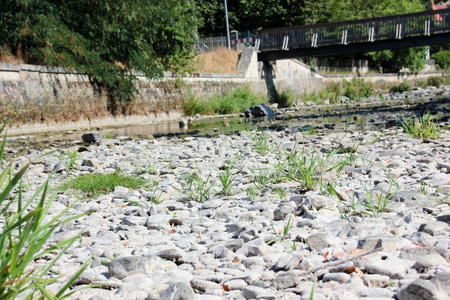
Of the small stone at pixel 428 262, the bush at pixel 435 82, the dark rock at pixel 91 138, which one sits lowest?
the bush at pixel 435 82

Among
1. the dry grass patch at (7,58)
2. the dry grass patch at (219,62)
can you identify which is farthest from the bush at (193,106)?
the dry grass patch at (7,58)

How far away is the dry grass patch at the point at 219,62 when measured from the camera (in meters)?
24.4

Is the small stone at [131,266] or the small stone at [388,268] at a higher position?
the small stone at [388,268]

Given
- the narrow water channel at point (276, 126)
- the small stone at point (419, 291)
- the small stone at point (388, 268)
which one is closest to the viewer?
the small stone at point (419, 291)

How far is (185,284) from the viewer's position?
2.07 meters

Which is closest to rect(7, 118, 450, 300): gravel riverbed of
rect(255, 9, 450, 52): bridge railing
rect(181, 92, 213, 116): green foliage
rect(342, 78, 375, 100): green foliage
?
rect(181, 92, 213, 116): green foliage

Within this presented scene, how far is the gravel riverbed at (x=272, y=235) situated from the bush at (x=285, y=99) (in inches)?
882

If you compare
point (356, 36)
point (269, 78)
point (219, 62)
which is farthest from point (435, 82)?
point (219, 62)

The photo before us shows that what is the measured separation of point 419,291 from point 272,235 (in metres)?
1.18

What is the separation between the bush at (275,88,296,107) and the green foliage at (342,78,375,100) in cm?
593

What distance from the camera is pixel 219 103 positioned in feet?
67.6

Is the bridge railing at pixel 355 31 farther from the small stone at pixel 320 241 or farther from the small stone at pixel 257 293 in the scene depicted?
the small stone at pixel 257 293

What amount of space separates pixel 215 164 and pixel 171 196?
1659 mm

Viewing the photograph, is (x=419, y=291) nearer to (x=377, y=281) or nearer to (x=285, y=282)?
(x=377, y=281)
